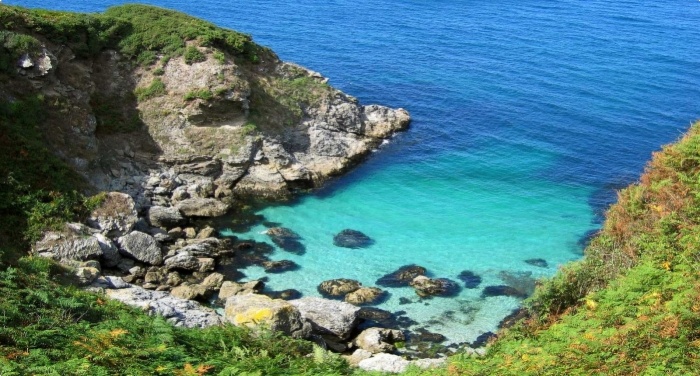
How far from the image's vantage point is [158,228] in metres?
41.0

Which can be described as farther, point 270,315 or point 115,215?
point 115,215

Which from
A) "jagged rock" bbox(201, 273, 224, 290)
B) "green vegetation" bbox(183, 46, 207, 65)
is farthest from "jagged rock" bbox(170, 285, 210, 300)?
"green vegetation" bbox(183, 46, 207, 65)

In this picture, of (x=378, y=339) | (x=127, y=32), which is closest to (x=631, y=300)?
(x=378, y=339)

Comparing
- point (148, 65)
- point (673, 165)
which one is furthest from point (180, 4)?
point (673, 165)

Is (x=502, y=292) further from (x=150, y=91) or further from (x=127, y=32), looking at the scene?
(x=127, y=32)

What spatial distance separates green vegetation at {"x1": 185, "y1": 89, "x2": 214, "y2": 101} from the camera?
48094 millimetres

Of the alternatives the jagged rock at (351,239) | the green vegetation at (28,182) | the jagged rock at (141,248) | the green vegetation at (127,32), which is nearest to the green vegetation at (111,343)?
the green vegetation at (28,182)

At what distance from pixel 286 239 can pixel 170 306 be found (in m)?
11.7

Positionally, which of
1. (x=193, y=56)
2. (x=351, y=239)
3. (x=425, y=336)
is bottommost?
(x=425, y=336)

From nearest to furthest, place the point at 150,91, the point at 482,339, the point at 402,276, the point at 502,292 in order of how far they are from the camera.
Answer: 1. the point at 482,339
2. the point at 502,292
3. the point at 402,276
4. the point at 150,91

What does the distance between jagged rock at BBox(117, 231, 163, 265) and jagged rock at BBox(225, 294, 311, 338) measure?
812cm

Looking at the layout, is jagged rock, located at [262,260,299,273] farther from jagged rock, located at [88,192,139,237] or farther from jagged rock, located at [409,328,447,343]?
jagged rock, located at [409,328,447,343]

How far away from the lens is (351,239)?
42094 millimetres

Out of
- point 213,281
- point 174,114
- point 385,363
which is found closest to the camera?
point 385,363
